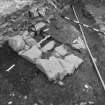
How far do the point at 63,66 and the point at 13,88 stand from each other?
1452 mm

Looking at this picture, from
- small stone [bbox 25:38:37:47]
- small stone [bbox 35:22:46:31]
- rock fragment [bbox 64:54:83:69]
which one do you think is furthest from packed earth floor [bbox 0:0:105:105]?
small stone [bbox 35:22:46:31]

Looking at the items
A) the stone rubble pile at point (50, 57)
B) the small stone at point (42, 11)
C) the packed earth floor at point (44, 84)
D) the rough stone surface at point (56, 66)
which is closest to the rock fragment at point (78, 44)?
the packed earth floor at point (44, 84)

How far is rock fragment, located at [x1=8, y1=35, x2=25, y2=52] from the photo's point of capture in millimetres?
6008

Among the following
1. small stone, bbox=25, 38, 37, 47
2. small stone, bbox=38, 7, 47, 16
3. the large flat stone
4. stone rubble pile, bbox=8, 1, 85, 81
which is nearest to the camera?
the large flat stone

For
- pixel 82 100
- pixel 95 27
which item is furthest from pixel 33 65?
pixel 95 27

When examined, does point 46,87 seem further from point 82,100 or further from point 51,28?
point 51,28

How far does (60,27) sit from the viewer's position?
23.0ft

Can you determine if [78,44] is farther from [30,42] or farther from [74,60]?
[30,42]

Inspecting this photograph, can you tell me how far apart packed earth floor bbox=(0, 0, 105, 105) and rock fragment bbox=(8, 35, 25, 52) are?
157mm

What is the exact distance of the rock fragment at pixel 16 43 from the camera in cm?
601

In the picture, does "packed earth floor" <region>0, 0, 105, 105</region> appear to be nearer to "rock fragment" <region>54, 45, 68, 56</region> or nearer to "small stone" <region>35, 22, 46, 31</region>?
"rock fragment" <region>54, 45, 68, 56</region>

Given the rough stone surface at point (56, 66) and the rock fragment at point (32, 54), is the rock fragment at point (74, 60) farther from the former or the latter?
the rock fragment at point (32, 54)

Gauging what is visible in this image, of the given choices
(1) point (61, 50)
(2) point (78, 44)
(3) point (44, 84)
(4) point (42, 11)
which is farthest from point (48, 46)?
(4) point (42, 11)

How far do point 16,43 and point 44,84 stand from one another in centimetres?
164
